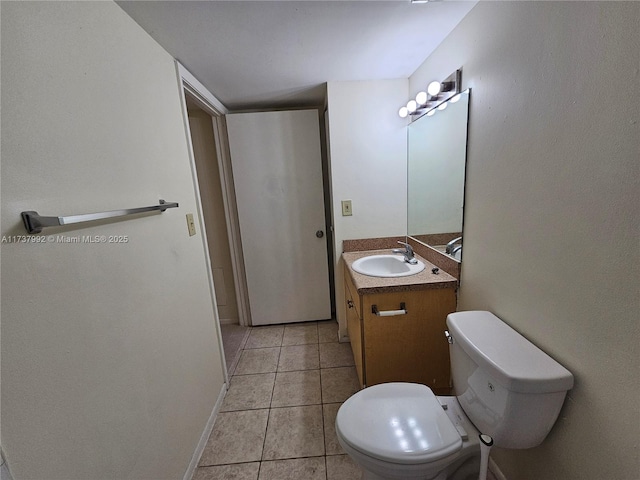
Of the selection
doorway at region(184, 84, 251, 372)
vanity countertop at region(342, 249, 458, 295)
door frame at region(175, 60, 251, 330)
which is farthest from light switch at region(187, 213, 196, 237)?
vanity countertop at region(342, 249, 458, 295)

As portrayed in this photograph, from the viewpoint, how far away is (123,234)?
0.89 meters

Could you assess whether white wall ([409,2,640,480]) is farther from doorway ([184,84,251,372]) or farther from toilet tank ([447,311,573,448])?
doorway ([184,84,251,372])

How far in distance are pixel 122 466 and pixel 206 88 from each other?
2.03 metres

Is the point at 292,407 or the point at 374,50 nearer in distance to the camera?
the point at 374,50

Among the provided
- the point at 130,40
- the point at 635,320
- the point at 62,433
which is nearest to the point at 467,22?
the point at 635,320

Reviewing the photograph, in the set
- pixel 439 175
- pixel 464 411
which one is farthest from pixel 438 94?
pixel 464 411

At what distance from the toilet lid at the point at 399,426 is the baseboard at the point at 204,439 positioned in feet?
2.76

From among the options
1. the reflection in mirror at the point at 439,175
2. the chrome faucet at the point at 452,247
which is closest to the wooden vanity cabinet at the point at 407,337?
the chrome faucet at the point at 452,247

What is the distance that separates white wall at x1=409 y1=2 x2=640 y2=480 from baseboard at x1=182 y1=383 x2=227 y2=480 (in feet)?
4.65

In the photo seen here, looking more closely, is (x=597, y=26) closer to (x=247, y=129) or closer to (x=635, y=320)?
(x=635, y=320)

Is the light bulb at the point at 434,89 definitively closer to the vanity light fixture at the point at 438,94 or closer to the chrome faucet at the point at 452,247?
the vanity light fixture at the point at 438,94

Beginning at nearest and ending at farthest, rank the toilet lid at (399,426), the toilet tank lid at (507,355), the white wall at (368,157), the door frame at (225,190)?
the toilet tank lid at (507,355) → the toilet lid at (399,426) → the door frame at (225,190) → the white wall at (368,157)

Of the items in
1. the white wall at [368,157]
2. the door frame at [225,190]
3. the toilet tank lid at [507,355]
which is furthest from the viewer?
the white wall at [368,157]

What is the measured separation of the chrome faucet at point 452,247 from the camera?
1.35 meters
